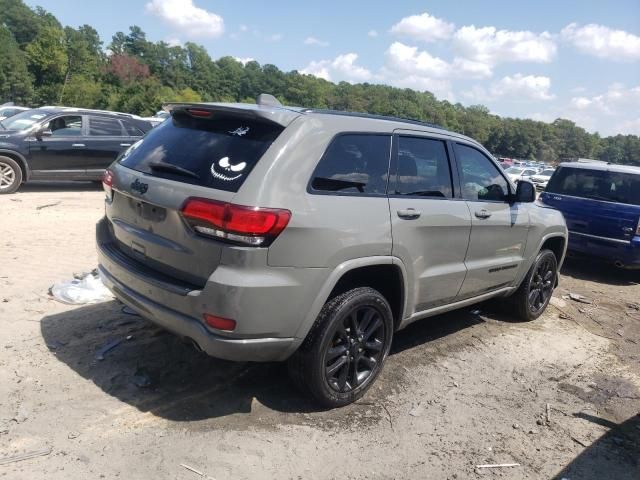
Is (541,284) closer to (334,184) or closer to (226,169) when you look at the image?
(334,184)

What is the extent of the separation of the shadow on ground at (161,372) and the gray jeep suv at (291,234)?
16.9 inches

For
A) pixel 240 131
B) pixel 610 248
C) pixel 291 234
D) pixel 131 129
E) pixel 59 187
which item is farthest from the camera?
pixel 131 129

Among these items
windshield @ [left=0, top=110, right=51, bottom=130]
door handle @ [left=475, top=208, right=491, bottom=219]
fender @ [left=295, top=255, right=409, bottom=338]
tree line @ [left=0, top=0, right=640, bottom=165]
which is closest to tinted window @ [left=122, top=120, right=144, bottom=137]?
windshield @ [left=0, top=110, right=51, bottom=130]

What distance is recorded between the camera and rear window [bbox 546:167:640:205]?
808cm

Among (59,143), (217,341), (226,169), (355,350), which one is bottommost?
(355,350)

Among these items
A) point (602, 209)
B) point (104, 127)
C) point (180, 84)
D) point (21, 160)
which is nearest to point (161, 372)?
point (602, 209)

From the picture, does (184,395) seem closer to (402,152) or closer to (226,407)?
(226,407)

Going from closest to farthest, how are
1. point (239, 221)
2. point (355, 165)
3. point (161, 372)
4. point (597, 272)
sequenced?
point (239, 221), point (355, 165), point (161, 372), point (597, 272)

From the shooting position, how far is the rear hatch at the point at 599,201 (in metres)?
7.81

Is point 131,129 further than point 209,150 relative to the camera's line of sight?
Yes

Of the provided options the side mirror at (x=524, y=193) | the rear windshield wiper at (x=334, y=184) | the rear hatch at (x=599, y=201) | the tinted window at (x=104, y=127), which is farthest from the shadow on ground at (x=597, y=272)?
the tinted window at (x=104, y=127)

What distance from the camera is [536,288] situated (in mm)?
5852

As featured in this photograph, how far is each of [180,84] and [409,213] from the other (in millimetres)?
119468

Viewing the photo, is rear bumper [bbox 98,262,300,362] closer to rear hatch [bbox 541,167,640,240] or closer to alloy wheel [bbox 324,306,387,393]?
alloy wheel [bbox 324,306,387,393]
